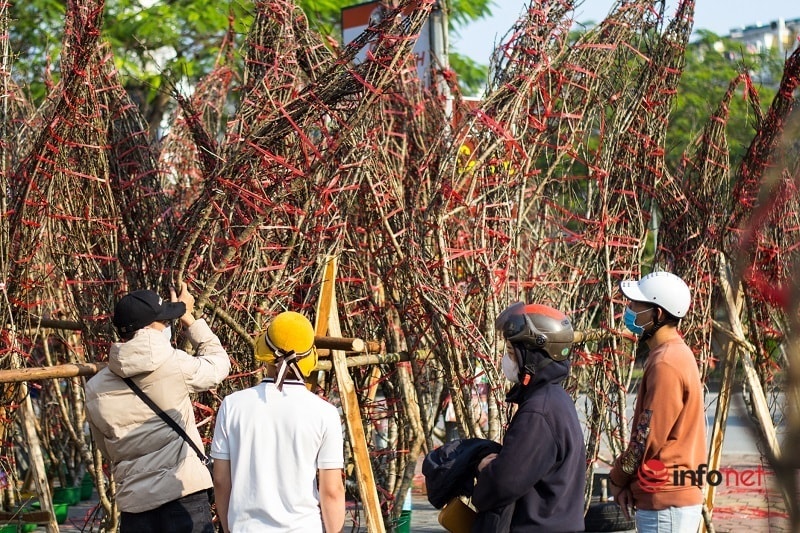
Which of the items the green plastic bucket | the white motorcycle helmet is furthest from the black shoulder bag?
the green plastic bucket

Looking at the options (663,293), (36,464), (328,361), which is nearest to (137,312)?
(328,361)

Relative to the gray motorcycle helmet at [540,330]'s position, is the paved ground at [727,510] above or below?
below

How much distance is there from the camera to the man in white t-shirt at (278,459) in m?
3.88

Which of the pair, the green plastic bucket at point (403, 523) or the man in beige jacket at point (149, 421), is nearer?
the man in beige jacket at point (149, 421)

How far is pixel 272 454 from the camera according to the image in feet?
12.7

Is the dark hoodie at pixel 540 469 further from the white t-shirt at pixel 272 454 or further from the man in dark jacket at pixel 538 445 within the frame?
the white t-shirt at pixel 272 454

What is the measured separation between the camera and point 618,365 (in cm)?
692

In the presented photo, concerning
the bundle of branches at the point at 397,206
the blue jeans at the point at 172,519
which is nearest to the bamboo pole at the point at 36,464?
the bundle of branches at the point at 397,206

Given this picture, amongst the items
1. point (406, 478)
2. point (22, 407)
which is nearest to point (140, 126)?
point (22, 407)

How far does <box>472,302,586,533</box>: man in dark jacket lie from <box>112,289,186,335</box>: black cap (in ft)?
5.03

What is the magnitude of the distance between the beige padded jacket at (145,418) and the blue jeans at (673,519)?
183 centimetres

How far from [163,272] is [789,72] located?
3.73m

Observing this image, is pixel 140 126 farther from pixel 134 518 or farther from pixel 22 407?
pixel 134 518

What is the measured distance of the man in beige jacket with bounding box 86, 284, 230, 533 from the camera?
452 centimetres
